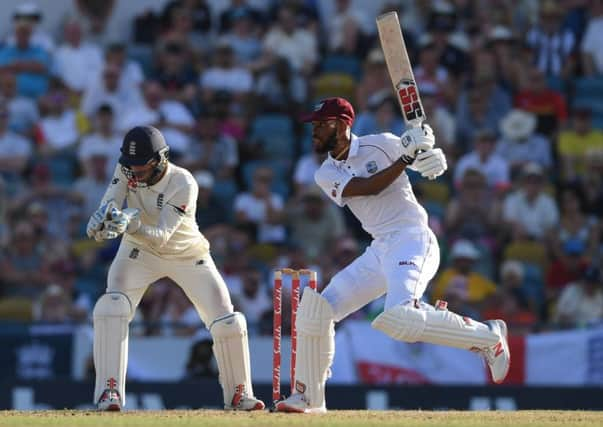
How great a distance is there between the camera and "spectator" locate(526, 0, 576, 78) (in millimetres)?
17641

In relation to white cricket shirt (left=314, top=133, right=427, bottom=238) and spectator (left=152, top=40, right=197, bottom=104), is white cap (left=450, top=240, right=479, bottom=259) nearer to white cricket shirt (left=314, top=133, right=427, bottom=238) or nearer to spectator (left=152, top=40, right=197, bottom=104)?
spectator (left=152, top=40, right=197, bottom=104)

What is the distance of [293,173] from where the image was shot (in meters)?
16.7

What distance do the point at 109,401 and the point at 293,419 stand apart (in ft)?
4.69

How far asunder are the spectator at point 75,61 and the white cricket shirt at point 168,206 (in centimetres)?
723

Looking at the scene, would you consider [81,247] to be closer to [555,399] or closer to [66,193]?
[66,193]

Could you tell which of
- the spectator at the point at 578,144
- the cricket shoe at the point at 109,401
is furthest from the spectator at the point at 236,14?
the cricket shoe at the point at 109,401

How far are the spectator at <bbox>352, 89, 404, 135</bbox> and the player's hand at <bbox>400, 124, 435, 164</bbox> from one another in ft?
20.9

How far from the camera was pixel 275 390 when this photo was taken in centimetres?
1041

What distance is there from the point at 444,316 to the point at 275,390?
1.46m

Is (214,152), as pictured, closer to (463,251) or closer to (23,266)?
(23,266)

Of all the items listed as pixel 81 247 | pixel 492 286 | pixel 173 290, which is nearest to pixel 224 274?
pixel 173 290

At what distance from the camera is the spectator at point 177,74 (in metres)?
17.1

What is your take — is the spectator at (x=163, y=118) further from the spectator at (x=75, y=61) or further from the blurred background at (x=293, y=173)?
the spectator at (x=75, y=61)

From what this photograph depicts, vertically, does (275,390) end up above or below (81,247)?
below
